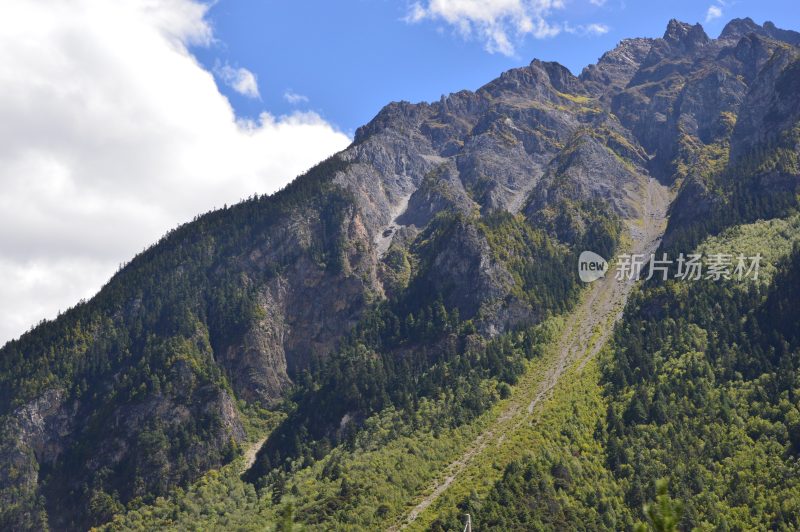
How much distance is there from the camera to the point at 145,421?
635 ft

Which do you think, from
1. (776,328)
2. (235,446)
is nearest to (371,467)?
(235,446)

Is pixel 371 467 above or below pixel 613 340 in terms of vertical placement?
below

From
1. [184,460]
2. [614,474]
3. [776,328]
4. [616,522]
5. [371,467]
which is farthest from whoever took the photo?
[184,460]

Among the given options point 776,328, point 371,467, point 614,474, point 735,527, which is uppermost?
point 776,328

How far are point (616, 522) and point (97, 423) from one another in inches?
5876

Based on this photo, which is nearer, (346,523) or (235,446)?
(346,523)

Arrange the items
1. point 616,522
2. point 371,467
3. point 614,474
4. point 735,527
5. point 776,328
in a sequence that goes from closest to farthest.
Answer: point 735,527 → point 616,522 → point 614,474 → point 371,467 → point 776,328

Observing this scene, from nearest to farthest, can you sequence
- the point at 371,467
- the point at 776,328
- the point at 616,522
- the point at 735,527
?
the point at 735,527, the point at 616,522, the point at 371,467, the point at 776,328

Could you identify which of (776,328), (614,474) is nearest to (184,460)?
(614,474)

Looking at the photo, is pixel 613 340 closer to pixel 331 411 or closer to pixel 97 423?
pixel 331 411

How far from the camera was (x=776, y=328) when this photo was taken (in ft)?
554

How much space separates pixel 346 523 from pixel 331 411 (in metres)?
59.9

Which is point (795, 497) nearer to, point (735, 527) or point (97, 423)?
point (735, 527)

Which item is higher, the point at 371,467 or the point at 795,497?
the point at 371,467
